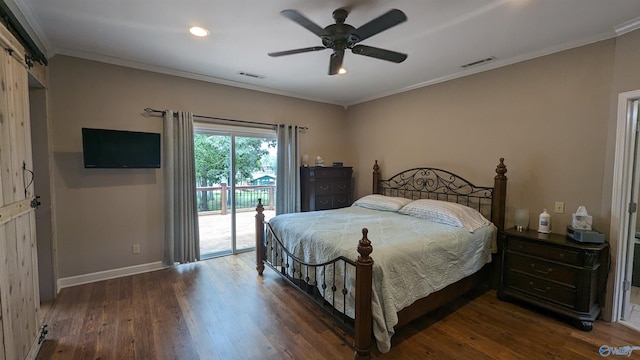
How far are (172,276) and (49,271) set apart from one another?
1189mm

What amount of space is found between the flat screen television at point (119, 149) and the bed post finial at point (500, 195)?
4174 millimetres

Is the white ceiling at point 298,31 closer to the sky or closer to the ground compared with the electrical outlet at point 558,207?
closer to the sky

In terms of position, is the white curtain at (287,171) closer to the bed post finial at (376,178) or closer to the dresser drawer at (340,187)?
the dresser drawer at (340,187)

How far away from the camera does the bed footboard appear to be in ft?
6.44

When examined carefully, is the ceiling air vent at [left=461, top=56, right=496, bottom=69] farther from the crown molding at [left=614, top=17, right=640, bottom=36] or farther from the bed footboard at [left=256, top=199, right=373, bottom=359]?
the bed footboard at [left=256, top=199, right=373, bottom=359]

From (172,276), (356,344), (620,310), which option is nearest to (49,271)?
(172,276)

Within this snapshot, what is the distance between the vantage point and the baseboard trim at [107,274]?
3217 mm

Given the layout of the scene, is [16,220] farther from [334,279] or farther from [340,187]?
[340,187]

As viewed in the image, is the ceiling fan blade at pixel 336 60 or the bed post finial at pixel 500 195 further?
the bed post finial at pixel 500 195

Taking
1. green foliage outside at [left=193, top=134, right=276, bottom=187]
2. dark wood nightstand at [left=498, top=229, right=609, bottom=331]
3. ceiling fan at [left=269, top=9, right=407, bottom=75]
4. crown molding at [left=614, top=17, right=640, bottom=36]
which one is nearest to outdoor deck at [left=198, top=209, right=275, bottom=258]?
green foliage outside at [left=193, top=134, right=276, bottom=187]

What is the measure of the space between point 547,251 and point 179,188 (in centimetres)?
430

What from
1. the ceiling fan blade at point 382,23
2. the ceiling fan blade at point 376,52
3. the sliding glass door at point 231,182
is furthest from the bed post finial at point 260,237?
the ceiling fan blade at point 382,23

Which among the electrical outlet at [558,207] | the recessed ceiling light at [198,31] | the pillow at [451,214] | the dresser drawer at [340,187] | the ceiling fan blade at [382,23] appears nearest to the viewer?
the ceiling fan blade at [382,23]

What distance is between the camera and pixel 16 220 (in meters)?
1.82
